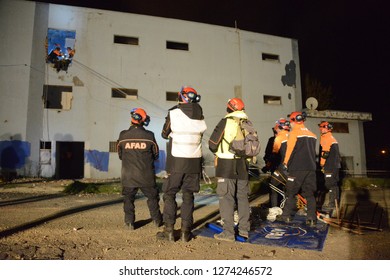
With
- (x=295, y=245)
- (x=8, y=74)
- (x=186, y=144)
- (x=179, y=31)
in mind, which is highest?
(x=179, y=31)

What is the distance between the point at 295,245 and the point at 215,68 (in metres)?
15.2

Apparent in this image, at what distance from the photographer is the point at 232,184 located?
3.84 metres

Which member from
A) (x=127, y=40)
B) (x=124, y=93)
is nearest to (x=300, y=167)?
(x=124, y=93)

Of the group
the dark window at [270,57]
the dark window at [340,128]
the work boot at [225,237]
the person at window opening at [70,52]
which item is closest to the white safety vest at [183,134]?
the work boot at [225,237]

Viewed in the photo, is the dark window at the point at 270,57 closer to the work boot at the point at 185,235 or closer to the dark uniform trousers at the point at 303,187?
the dark uniform trousers at the point at 303,187

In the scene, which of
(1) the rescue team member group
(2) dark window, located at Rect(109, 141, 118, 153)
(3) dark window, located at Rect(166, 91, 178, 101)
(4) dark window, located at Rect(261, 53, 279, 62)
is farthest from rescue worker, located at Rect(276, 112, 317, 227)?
(4) dark window, located at Rect(261, 53, 279, 62)

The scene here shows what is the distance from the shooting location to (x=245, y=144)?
3.76 meters

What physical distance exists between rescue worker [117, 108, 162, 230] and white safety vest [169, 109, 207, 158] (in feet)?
2.32

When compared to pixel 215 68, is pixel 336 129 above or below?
below

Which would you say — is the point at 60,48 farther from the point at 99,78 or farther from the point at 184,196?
the point at 184,196

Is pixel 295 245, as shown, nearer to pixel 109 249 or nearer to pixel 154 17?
pixel 109 249

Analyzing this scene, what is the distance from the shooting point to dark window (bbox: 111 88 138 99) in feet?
51.1

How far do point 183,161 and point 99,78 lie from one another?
13.1m

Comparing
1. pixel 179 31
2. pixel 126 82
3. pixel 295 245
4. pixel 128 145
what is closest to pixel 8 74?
pixel 126 82
